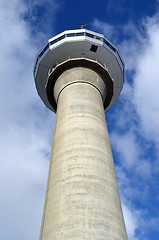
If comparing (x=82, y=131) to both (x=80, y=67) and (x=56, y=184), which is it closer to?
(x=56, y=184)

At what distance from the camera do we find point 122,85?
2675 cm

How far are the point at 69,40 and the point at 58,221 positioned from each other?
54.3ft

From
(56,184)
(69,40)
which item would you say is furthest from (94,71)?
(56,184)

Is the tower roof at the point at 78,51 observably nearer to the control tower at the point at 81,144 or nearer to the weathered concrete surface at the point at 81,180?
the control tower at the point at 81,144

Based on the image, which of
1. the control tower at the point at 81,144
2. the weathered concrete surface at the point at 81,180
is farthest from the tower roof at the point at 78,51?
the weathered concrete surface at the point at 81,180

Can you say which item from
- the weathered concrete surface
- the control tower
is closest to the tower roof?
the control tower

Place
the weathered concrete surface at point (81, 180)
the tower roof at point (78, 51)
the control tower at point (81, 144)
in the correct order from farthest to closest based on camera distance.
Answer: the tower roof at point (78, 51) < the control tower at point (81, 144) < the weathered concrete surface at point (81, 180)

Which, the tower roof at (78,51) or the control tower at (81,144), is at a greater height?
the tower roof at (78,51)

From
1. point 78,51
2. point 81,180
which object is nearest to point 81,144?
point 81,180

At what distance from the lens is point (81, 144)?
1421 cm

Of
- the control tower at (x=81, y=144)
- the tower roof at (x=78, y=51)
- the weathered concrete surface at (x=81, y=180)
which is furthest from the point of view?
the tower roof at (x=78, y=51)

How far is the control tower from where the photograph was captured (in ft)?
36.3

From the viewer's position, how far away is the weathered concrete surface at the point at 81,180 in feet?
35.5

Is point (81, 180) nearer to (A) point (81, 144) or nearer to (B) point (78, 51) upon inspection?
(A) point (81, 144)
